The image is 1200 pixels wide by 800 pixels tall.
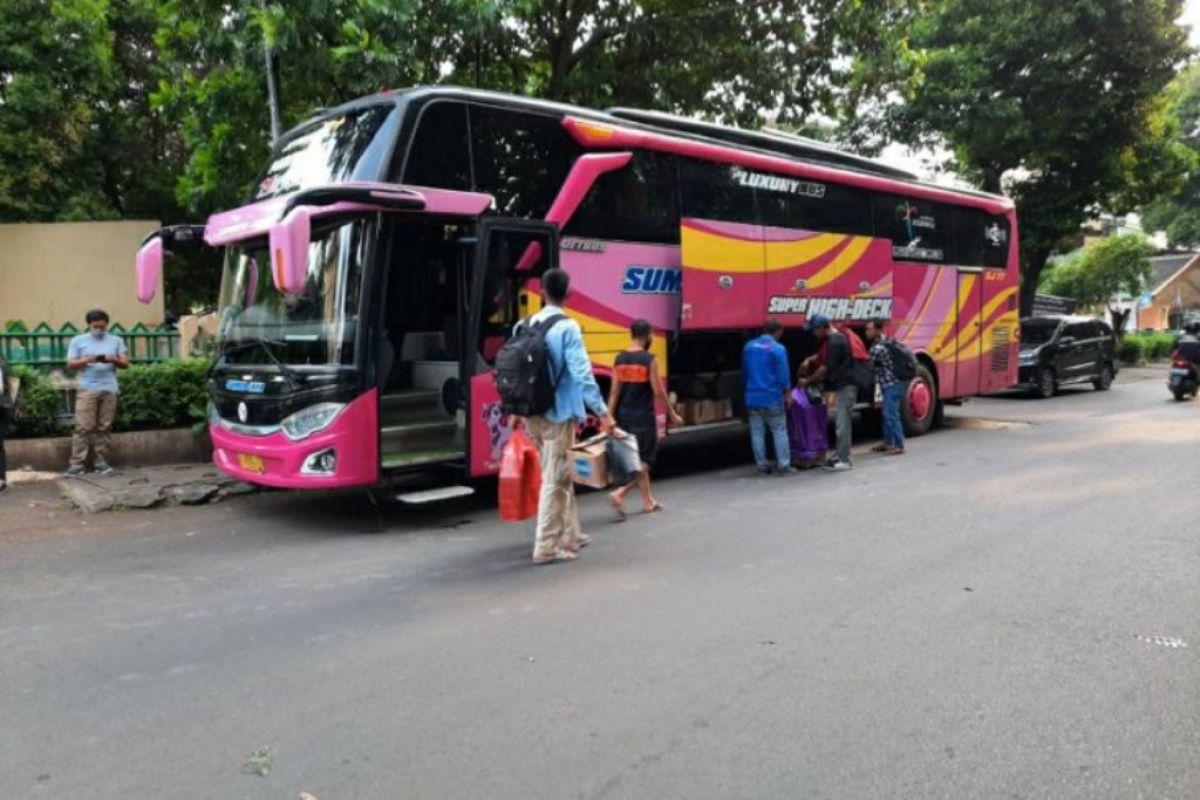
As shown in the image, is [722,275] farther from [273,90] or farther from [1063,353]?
[1063,353]

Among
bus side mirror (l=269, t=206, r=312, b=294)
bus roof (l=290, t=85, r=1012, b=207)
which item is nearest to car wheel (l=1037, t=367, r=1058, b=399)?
bus roof (l=290, t=85, r=1012, b=207)

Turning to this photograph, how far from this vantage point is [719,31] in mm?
12484

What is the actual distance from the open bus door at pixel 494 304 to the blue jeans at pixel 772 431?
303 cm

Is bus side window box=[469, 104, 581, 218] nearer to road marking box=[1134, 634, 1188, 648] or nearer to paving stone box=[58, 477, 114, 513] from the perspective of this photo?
paving stone box=[58, 477, 114, 513]

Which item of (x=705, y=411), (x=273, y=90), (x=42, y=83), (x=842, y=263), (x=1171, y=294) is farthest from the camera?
(x=1171, y=294)

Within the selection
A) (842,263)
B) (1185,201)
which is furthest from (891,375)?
(1185,201)

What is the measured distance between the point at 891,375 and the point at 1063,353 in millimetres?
10652

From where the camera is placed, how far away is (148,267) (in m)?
7.59

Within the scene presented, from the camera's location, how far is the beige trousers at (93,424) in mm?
9367

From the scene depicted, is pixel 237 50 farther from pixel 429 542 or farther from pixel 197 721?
pixel 197 721

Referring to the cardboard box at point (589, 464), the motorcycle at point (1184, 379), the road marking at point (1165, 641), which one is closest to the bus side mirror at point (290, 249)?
the cardboard box at point (589, 464)

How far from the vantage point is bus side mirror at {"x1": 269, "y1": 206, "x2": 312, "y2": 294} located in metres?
5.76

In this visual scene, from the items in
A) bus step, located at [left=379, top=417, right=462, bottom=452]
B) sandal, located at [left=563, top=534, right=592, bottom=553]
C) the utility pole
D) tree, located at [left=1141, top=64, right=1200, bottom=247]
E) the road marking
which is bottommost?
the road marking

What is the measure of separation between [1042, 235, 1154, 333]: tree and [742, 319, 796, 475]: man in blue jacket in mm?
28418
